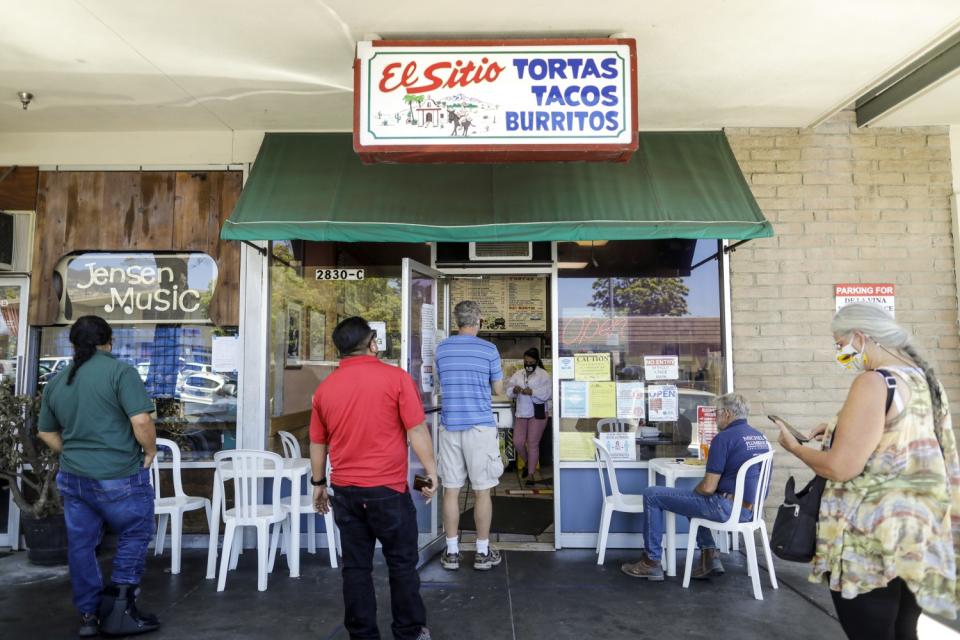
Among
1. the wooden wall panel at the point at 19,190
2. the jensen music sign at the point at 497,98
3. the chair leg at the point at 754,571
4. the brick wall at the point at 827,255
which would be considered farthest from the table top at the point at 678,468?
the wooden wall panel at the point at 19,190

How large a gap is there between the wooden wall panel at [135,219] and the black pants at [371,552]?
279 centimetres

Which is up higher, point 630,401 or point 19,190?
point 19,190

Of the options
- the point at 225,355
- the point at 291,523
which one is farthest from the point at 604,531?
the point at 225,355

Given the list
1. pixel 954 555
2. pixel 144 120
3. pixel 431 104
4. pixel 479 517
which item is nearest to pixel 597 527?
pixel 479 517

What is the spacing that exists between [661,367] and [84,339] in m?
4.03

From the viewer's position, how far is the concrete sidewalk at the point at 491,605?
11.9 feet

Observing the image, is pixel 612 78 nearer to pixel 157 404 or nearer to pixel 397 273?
pixel 397 273

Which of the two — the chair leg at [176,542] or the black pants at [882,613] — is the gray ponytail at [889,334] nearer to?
the black pants at [882,613]

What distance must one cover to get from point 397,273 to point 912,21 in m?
3.86

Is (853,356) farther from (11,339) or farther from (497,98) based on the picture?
(11,339)

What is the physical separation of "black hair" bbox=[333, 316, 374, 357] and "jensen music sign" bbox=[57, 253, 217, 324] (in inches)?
106

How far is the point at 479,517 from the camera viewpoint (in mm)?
4656

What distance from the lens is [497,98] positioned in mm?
3660

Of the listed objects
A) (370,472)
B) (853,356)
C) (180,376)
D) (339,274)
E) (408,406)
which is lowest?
(370,472)
